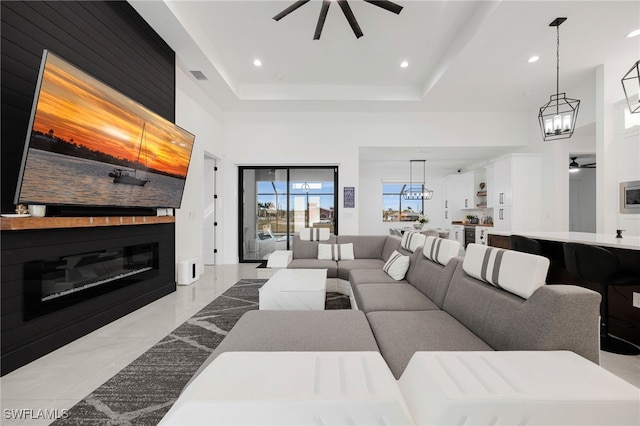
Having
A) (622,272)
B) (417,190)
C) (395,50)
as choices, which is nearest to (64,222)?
(395,50)

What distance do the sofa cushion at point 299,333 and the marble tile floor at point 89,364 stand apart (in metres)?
1.12

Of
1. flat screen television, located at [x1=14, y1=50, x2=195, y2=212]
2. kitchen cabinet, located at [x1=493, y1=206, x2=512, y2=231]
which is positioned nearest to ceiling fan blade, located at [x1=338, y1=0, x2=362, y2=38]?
flat screen television, located at [x1=14, y1=50, x2=195, y2=212]

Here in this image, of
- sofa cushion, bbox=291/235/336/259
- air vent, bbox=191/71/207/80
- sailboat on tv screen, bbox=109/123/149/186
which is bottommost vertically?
sofa cushion, bbox=291/235/336/259

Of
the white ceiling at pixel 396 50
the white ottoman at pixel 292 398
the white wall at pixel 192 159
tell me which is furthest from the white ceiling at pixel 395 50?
the white ottoman at pixel 292 398

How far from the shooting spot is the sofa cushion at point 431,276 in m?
2.07

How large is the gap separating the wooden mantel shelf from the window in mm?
7835

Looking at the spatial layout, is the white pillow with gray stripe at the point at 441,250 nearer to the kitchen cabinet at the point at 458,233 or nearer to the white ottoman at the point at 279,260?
the white ottoman at the point at 279,260

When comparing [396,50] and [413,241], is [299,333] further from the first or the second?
[396,50]

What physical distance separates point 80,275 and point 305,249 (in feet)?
9.23

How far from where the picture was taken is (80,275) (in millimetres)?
2537

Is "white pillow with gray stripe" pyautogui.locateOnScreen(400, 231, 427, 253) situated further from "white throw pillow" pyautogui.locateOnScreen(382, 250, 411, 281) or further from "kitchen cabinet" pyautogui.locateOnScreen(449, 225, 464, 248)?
"kitchen cabinet" pyautogui.locateOnScreen(449, 225, 464, 248)

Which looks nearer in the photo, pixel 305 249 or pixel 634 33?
pixel 634 33

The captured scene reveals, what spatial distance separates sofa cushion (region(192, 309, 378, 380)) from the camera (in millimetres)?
1366

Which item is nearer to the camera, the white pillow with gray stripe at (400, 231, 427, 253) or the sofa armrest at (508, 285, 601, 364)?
the sofa armrest at (508, 285, 601, 364)
